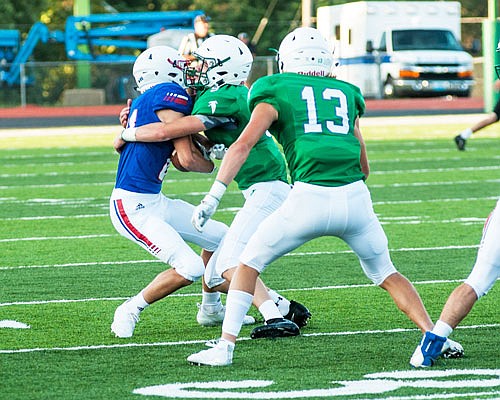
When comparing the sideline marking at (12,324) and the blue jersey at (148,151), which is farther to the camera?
the sideline marking at (12,324)

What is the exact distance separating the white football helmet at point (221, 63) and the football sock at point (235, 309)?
4.04 ft

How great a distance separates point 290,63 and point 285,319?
4.75 feet

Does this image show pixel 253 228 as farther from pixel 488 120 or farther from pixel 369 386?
pixel 488 120

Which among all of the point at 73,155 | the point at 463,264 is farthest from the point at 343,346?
the point at 73,155

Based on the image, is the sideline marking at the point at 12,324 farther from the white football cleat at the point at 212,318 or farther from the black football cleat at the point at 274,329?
the black football cleat at the point at 274,329

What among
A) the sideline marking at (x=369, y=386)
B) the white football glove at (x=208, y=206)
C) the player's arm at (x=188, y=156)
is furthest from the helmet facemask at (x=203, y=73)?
the sideline marking at (x=369, y=386)

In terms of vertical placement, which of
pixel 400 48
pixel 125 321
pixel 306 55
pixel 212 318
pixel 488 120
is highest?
pixel 306 55

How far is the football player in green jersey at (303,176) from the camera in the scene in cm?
568

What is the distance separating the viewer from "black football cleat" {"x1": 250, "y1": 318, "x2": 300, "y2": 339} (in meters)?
6.55

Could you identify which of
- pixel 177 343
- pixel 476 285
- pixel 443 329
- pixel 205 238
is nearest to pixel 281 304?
pixel 205 238

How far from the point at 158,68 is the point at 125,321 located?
1357 millimetres

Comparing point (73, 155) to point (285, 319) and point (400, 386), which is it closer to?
point (285, 319)

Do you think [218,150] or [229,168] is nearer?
[229,168]

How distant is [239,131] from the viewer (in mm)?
6492
